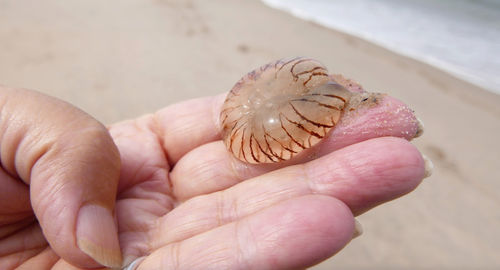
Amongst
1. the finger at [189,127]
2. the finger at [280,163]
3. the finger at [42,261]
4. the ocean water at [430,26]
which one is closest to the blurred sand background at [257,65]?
the ocean water at [430,26]

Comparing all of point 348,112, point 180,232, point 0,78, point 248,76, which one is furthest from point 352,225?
point 0,78

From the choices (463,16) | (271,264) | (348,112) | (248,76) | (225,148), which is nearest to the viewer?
(271,264)

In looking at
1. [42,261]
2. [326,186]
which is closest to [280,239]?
[326,186]

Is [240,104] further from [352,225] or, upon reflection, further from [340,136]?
[352,225]

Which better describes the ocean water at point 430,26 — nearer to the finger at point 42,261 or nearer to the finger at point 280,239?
the finger at point 280,239

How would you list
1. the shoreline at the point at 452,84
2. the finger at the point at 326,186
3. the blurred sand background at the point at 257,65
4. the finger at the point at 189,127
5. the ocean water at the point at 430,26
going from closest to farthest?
the finger at the point at 326,186, the finger at the point at 189,127, the blurred sand background at the point at 257,65, the shoreline at the point at 452,84, the ocean water at the point at 430,26

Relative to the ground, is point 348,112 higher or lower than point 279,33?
higher

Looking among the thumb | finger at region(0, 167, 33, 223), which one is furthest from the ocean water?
finger at region(0, 167, 33, 223)

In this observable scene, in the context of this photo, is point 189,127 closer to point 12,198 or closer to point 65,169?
point 65,169
